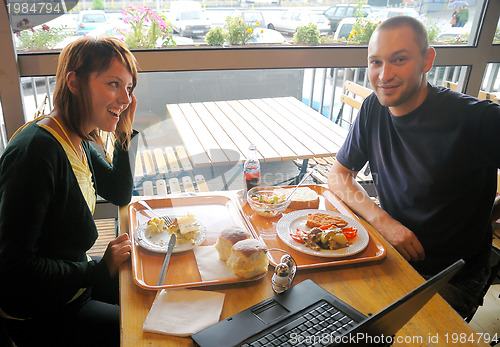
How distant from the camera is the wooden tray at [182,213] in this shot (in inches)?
41.9

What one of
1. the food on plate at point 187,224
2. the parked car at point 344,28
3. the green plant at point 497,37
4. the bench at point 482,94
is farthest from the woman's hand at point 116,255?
the green plant at point 497,37

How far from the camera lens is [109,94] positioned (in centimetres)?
121

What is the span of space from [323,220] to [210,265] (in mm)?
444

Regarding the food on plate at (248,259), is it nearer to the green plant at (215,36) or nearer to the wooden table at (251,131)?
the wooden table at (251,131)

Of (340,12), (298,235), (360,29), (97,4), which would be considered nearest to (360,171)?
(360,29)

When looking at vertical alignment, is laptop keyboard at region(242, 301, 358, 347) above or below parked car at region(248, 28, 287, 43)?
below

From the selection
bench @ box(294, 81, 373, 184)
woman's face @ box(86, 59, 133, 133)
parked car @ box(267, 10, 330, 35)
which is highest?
parked car @ box(267, 10, 330, 35)

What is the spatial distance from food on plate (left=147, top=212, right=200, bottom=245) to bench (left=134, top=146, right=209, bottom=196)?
941 millimetres

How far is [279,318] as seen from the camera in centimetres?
92

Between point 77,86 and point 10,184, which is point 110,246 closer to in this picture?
point 10,184

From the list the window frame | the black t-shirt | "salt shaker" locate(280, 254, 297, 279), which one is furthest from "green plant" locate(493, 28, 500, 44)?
"salt shaker" locate(280, 254, 297, 279)


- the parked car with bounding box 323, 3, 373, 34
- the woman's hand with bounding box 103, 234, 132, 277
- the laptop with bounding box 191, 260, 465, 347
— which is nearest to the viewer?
the laptop with bounding box 191, 260, 465, 347

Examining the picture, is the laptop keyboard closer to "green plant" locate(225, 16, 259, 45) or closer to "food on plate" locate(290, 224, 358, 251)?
"food on plate" locate(290, 224, 358, 251)

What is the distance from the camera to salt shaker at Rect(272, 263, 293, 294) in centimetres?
103
